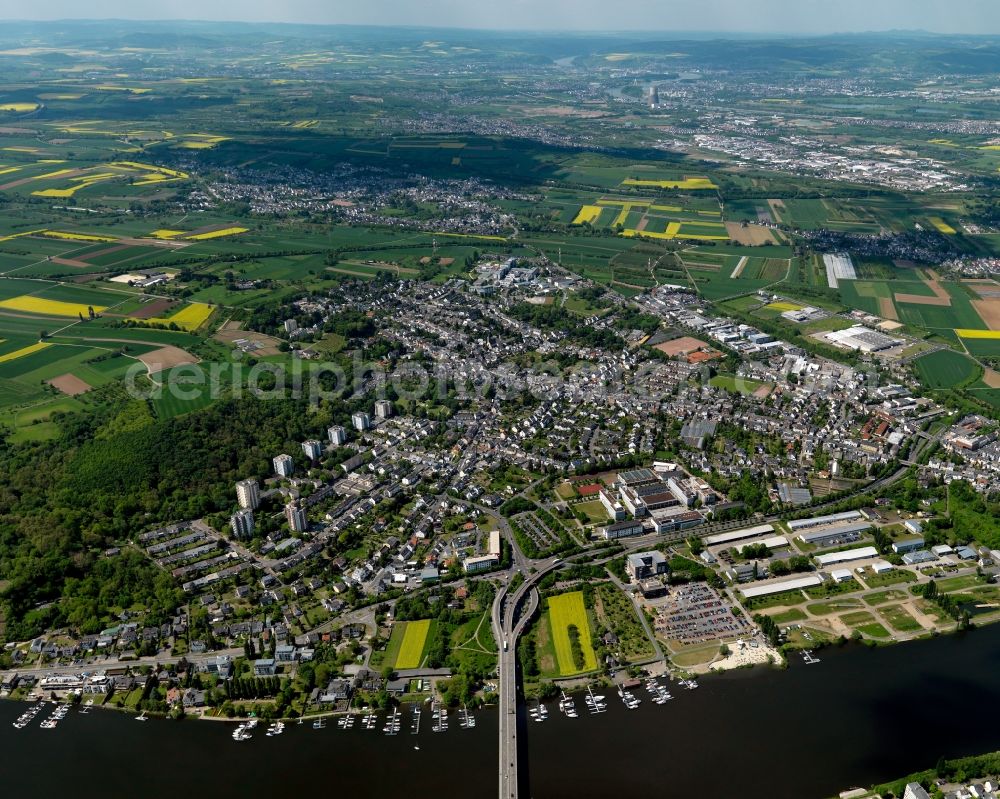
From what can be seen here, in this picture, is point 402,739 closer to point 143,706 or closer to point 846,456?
point 143,706

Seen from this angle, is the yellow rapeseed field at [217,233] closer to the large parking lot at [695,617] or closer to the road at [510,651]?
the road at [510,651]

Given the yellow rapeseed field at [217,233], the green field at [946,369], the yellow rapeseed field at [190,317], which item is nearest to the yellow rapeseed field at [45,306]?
the yellow rapeseed field at [190,317]

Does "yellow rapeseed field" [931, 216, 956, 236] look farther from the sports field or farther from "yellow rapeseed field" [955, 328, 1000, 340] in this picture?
the sports field

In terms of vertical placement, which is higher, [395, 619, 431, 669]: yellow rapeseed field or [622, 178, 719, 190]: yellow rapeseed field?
[622, 178, 719, 190]: yellow rapeseed field

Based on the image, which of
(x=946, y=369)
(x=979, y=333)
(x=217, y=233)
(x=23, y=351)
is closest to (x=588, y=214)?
(x=217, y=233)

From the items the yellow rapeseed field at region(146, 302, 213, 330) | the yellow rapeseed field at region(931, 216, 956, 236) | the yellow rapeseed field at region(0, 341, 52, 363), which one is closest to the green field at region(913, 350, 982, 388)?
the yellow rapeseed field at region(931, 216, 956, 236)

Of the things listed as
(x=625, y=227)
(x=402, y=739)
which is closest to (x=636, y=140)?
(x=625, y=227)

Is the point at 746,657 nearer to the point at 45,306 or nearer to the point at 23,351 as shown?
the point at 23,351
